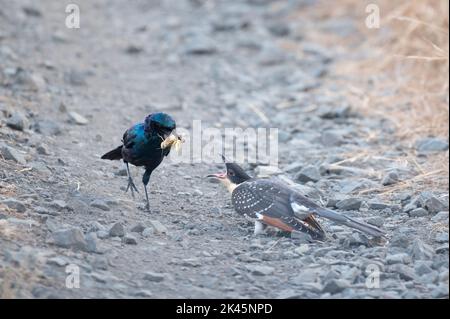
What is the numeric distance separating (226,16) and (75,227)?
8.83m

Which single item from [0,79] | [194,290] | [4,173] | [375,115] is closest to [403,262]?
[194,290]

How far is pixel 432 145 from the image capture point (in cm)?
884

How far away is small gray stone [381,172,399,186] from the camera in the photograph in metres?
7.76

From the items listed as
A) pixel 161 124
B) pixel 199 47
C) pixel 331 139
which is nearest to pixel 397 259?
pixel 161 124

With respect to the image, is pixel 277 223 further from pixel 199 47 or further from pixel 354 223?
pixel 199 47

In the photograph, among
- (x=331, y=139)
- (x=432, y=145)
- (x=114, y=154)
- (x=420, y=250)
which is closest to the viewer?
(x=420, y=250)

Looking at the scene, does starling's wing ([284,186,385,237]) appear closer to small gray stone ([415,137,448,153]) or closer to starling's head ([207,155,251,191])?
starling's head ([207,155,251,191])

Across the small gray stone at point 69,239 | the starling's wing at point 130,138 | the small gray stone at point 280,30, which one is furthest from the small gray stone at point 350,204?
the small gray stone at point 280,30

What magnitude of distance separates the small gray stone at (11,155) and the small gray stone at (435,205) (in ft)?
11.6

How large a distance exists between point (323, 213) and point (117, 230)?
5.25ft

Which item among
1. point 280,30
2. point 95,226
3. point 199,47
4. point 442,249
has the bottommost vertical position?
point 442,249

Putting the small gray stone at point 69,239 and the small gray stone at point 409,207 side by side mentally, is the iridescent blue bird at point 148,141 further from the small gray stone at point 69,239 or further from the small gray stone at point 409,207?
the small gray stone at point 409,207

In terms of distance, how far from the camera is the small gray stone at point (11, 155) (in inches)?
287

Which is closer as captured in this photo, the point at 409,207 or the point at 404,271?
the point at 404,271
